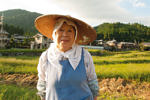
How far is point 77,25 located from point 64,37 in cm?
35

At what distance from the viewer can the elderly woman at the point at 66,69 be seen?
139 centimetres

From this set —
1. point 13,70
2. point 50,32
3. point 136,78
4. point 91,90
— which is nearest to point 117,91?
point 136,78

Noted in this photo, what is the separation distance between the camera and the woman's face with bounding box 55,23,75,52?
1426 millimetres

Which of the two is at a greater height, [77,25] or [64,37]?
[77,25]

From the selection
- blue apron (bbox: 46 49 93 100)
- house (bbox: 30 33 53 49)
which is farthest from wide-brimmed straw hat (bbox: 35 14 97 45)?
house (bbox: 30 33 53 49)

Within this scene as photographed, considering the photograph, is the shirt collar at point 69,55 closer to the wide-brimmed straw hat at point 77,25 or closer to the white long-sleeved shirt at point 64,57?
the white long-sleeved shirt at point 64,57

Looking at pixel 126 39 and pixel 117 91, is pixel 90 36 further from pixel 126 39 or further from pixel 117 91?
pixel 126 39

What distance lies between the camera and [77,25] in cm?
168

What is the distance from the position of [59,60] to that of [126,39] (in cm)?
4889

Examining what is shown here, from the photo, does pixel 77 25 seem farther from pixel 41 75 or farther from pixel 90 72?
pixel 41 75

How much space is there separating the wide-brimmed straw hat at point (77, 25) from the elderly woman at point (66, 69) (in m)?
0.04

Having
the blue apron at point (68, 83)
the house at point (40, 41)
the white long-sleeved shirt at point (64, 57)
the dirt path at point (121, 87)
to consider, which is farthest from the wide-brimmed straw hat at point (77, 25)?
the house at point (40, 41)

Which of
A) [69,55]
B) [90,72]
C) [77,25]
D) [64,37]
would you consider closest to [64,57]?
[69,55]

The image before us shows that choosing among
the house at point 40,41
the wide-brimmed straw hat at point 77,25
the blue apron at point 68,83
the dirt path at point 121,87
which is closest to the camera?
the blue apron at point 68,83
